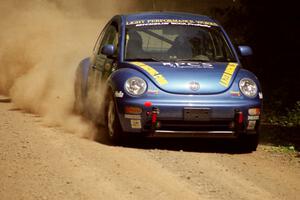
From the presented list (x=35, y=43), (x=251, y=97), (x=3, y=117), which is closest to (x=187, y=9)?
(x=35, y=43)

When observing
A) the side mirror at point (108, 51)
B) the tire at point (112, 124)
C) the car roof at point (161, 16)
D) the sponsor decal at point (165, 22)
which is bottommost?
the tire at point (112, 124)

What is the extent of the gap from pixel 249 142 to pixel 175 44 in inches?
65.6

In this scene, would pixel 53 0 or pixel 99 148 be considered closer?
pixel 99 148

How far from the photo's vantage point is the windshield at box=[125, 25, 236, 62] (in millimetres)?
10375

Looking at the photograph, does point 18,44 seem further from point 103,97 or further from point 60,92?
point 103,97

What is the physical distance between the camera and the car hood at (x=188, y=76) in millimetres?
9516

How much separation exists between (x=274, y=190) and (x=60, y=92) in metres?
7.49

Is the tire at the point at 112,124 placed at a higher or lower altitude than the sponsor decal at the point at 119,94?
lower

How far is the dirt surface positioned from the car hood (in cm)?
73

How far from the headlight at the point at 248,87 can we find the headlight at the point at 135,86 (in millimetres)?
1159

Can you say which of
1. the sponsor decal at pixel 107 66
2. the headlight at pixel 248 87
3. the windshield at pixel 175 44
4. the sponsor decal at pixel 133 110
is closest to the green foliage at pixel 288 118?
the windshield at pixel 175 44

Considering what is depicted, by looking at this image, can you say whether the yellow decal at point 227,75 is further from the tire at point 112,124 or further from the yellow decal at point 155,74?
the tire at point 112,124

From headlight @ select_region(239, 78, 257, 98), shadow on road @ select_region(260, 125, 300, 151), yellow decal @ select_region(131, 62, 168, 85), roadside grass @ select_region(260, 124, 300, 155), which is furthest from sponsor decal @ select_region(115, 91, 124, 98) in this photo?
shadow on road @ select_region(260, 125, 300, 151)

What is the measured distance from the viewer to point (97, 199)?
263 inches
